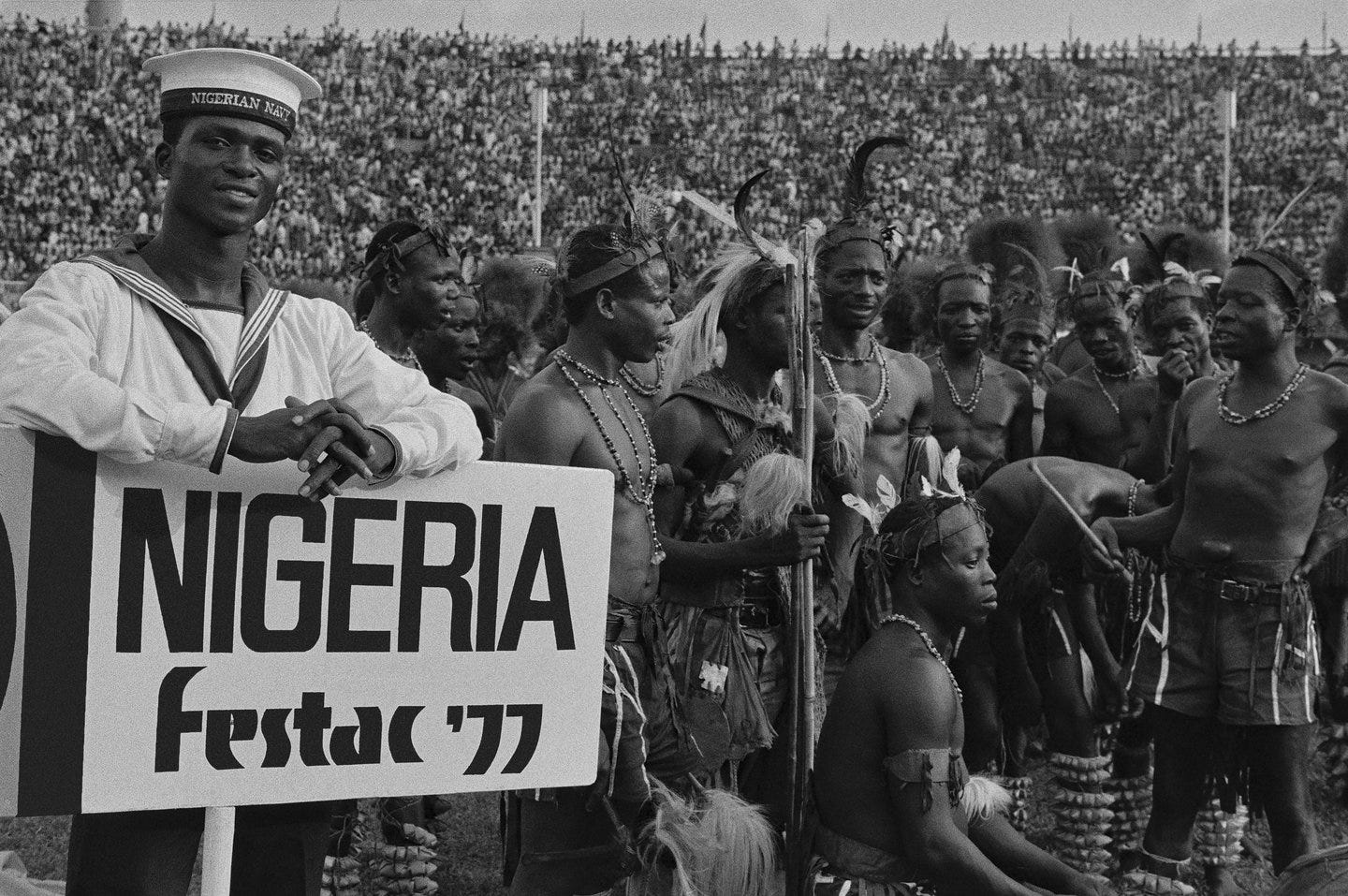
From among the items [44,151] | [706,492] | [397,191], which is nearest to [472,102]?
[397,191]

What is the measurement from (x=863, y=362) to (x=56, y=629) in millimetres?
3640

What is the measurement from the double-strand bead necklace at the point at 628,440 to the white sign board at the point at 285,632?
40.8 inches

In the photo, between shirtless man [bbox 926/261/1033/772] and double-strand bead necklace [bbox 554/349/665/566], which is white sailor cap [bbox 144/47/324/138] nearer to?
double-strand bead necklace [bbox 554/349/665/566]

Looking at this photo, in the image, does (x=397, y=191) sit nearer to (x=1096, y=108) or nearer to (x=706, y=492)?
(x=1096, y=108)

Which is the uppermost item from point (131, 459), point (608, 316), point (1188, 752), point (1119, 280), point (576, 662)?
point (1119, 280)

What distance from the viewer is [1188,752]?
16.3ft

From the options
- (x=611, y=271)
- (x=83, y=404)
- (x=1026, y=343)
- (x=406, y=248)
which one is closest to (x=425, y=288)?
(x=406, y=248)

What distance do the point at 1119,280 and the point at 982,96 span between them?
32.6 metres

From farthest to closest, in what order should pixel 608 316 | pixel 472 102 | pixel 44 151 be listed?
pixel 472 102
pixel 44 151
pixel 608 316

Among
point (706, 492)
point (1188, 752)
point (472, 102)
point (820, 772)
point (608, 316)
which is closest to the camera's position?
point (820, 772)

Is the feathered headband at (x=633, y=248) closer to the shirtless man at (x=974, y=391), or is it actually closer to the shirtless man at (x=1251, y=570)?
the shirtless man at (x=1251, y=570)

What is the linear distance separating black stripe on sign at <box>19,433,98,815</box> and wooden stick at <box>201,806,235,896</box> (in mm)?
228

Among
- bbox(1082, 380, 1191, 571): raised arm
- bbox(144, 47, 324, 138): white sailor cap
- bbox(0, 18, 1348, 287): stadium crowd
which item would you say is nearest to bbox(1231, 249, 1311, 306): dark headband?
bbox(1082, 380, 1191, 571): raised arm

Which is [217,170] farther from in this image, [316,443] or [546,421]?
[546,421]
